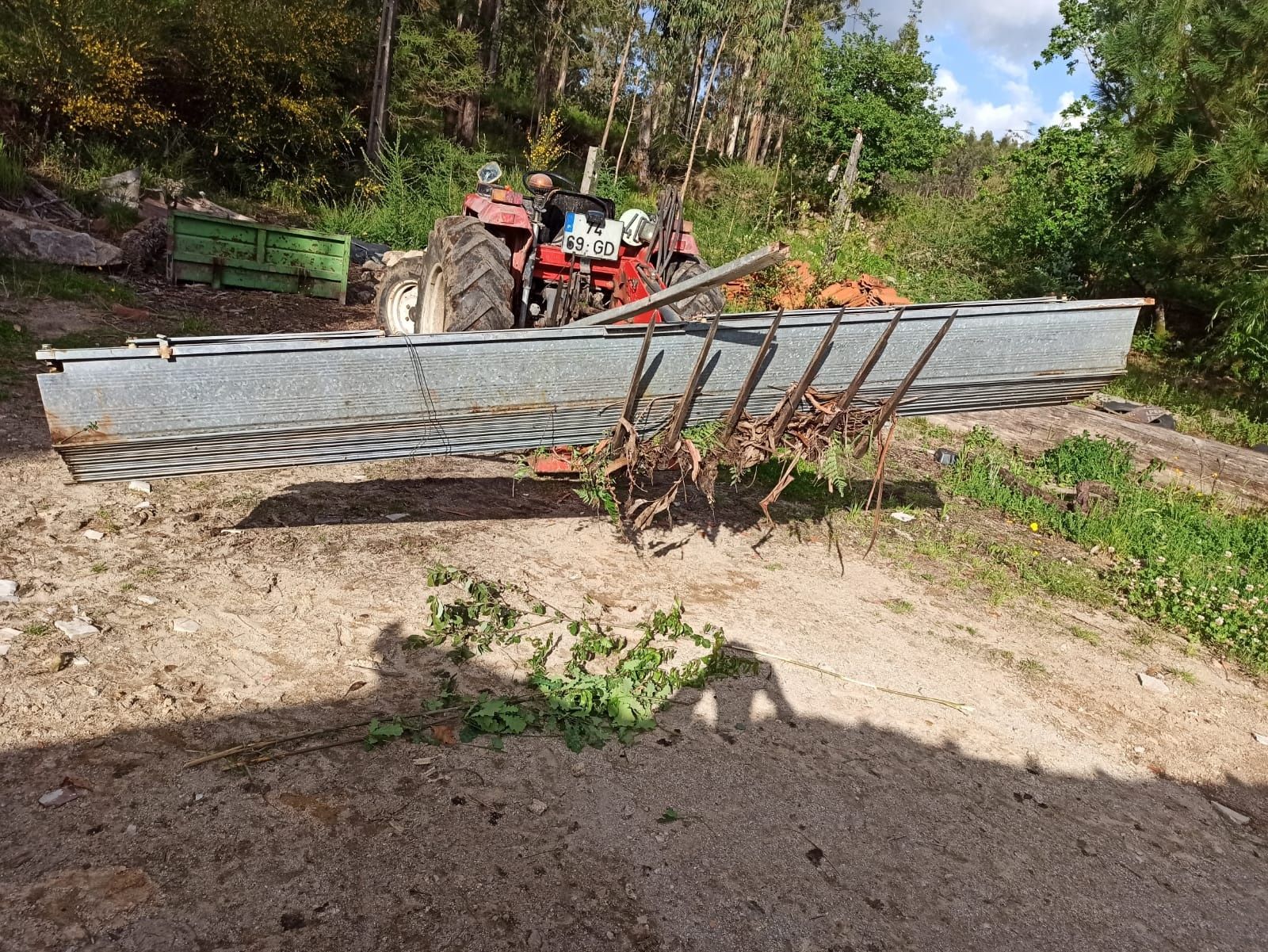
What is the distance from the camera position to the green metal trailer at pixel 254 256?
945 cm

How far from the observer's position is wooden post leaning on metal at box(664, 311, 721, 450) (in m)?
3.71

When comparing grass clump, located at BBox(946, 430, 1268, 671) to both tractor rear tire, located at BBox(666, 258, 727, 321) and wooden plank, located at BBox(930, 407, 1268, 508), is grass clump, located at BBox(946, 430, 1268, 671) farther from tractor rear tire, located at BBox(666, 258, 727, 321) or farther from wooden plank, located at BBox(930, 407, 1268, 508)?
tractor rear tire, located at BBox(666, 258, 727, 321)

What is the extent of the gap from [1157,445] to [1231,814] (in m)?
4.71

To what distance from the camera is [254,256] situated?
977cm

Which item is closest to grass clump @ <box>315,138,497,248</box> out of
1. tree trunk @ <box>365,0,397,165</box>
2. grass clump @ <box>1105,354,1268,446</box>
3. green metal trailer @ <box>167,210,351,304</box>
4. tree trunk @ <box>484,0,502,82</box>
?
tree trunk @ <box>365,0,397,165</box>

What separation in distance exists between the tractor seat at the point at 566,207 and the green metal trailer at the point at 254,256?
14.9ft

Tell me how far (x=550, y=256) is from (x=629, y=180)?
19153 millimetres

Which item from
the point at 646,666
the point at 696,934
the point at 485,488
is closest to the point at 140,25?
the point at 485,488

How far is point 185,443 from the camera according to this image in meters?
3.20

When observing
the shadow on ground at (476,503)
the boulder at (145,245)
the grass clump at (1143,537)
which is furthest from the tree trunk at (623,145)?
the shadow on ground at (476,503)

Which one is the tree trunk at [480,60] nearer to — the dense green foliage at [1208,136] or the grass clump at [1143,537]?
the dense green foliage at [1208,136]

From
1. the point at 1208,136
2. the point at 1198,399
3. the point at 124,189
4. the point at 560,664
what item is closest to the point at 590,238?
the point at 560,664

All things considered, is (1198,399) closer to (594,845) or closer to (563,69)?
(594,845)

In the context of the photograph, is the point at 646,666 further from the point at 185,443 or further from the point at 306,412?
the point at 185,443
